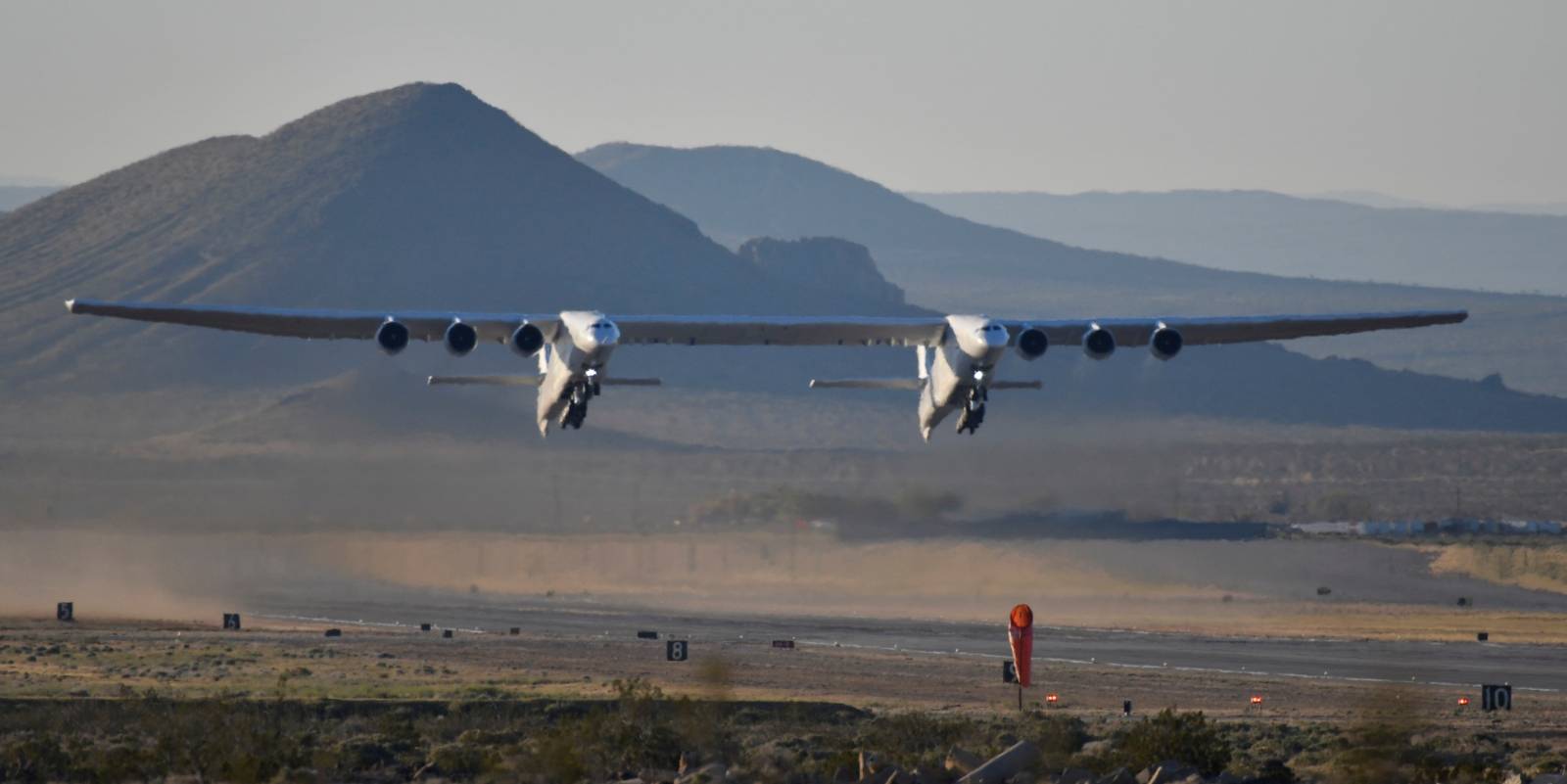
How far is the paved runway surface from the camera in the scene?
52.9 metres

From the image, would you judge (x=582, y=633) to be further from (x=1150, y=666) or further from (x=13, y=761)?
(x=13, y=761)

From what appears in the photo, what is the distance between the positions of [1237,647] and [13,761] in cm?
3293

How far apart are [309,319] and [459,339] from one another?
22.1 ft

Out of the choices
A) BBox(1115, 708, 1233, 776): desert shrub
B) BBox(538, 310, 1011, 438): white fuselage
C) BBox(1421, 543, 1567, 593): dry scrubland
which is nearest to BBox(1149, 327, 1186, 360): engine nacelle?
BBox(538, 310, 1011, 438): white fuselage

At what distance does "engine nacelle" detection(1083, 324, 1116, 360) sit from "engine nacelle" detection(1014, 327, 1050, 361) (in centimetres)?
86

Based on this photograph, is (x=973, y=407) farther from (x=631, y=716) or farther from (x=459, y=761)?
(x=459, y=761)

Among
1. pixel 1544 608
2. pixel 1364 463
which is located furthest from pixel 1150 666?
pixel 1364 463

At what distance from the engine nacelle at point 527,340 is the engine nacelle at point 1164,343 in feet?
40.1

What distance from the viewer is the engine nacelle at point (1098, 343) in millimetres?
47750

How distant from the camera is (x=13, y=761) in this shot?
111 feet

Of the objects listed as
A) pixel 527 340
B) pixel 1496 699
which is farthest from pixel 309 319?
pixel 1496 699

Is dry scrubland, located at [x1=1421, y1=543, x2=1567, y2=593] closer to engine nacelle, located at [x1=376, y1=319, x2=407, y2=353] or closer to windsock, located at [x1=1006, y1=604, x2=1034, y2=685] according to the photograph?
windsock, located at [x1=1006, y1=604, x2=1034, y2=685]

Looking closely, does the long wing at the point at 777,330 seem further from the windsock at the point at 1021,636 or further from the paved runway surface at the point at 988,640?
the windsock at the point at 1021,636

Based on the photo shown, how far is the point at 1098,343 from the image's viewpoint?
48.1 metres
